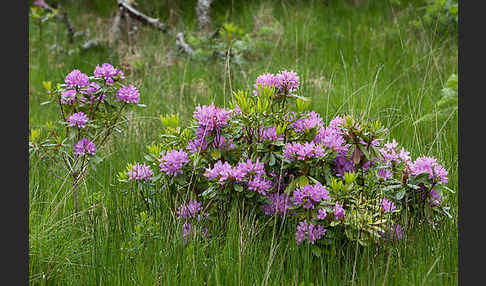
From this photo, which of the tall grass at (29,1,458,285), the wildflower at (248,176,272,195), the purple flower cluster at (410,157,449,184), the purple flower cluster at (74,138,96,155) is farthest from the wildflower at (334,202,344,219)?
the purple flower cluster at (74,138,96,155)

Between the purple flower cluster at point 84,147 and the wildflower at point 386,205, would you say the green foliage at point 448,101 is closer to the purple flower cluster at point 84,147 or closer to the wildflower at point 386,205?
the wildflower at point 386,205

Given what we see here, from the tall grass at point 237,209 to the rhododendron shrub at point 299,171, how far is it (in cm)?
10

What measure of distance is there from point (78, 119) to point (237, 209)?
1139 millimetres

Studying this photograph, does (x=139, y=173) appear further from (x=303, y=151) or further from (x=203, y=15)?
(x=203, y=15)

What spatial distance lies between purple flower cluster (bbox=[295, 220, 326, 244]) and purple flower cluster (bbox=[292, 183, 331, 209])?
97 millimetres

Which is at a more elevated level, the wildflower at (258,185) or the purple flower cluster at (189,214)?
the wildflower at (258,185)

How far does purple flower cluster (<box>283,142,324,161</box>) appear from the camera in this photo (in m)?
2.46

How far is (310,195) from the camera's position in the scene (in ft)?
7.99

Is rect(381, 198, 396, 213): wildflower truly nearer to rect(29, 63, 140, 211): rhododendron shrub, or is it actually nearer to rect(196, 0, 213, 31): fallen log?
rect(29, 63, 140, 211): rhododendron shrub

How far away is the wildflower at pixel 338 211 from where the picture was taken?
8.07 ft

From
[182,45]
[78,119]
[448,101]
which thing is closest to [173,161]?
[78,119]

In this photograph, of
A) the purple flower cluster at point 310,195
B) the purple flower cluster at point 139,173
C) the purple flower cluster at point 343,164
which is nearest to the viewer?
the purple flower cluster at point 310,195

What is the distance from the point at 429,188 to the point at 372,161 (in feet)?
1.03

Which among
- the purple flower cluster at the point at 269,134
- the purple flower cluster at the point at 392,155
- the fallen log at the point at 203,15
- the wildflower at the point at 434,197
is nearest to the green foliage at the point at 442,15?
the fallen log at the point at 203,15
